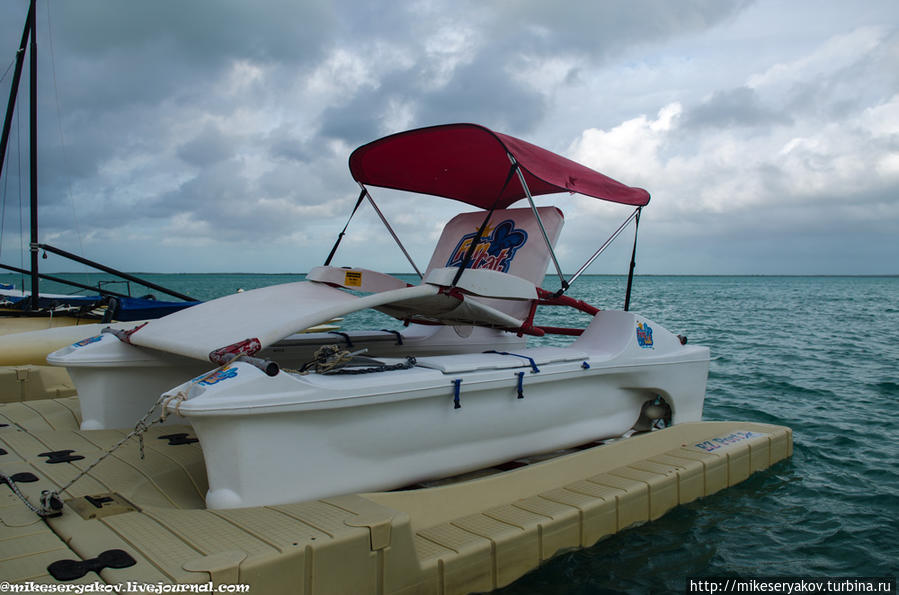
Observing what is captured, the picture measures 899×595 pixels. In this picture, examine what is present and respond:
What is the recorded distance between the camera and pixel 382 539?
116 inches

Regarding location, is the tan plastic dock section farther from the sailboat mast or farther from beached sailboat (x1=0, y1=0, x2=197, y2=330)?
the sailboat mast

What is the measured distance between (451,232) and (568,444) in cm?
312

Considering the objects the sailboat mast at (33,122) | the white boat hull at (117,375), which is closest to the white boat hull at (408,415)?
the white boat hull at (117,375)

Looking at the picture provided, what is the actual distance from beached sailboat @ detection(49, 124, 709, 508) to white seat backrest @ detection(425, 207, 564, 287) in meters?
0.02

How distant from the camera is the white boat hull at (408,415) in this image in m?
3.24

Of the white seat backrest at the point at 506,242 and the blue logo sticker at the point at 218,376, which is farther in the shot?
the white seat backrest at the point at 506,242

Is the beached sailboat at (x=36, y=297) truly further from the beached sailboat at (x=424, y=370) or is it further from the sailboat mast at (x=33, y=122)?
the beached sailboat at (x=424, y=370)

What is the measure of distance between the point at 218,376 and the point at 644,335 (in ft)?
12.5

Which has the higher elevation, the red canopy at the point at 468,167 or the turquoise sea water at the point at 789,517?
the red canopy at the point at 468,167

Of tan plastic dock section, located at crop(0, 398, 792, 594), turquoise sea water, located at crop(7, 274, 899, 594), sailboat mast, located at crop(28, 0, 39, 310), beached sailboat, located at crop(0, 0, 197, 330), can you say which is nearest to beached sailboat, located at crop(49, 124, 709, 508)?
tan plastic dock section, located at crop(0, 398, 792, 594)

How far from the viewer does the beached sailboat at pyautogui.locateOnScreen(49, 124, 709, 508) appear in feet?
10.9

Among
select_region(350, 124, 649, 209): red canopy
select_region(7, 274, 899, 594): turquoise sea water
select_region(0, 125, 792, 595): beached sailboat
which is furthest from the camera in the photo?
select_region(350, 124, 649, 209): red canopy

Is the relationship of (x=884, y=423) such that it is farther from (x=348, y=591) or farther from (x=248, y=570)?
(x=248, y=570)

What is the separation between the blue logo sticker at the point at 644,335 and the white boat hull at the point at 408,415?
0.27 ft
